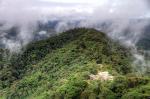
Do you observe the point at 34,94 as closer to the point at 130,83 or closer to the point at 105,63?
the point at 105,63

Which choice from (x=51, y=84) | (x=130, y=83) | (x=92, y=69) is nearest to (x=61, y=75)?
(x=51, y=84)

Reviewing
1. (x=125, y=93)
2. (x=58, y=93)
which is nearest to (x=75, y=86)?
(x=58, y=93)

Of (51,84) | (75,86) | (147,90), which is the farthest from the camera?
(51,84)

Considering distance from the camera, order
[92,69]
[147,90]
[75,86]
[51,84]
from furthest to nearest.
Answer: [51,84], [92,69], [75,86], [147,90]

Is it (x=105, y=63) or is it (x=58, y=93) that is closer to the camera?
(x=58, y=93)

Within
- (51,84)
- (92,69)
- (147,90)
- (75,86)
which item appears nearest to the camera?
(147,90)

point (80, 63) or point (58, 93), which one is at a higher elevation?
point (80, 63)

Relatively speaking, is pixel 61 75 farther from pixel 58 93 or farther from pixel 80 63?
pixel 58 93

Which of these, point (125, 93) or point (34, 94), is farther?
point (34, 94)

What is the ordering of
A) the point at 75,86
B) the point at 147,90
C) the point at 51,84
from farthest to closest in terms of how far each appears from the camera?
1. the point at 51,84
2. the point at 75,86
3. the point at 147,90
